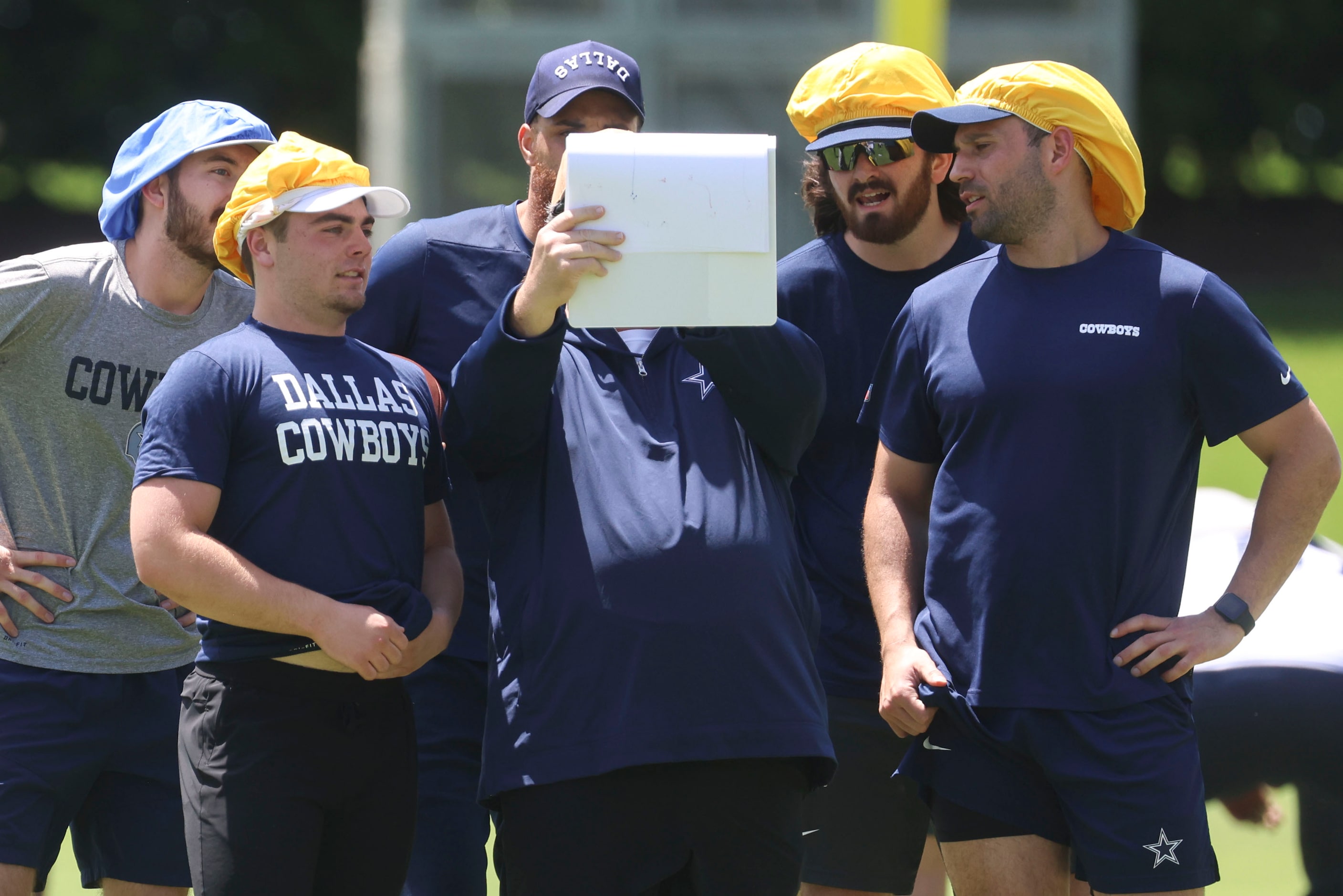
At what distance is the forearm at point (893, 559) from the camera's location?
3.07 meters

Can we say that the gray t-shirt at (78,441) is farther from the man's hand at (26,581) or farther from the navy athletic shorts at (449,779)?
the navy athletic shorts at (449,779)

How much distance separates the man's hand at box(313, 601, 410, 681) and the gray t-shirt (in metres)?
0.84

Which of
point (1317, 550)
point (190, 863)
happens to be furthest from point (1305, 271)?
point (190, 863)

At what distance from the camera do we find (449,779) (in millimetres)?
3273

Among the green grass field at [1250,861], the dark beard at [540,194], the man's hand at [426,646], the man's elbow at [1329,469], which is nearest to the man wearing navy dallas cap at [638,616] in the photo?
the man's hand at [426,646]

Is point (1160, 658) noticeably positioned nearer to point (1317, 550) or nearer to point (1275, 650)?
point (1275, 650)

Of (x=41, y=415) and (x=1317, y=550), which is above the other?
(x=41, y=415)

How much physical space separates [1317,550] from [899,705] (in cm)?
225

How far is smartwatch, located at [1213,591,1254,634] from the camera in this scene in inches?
113

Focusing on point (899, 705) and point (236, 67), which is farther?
point (236, 67)

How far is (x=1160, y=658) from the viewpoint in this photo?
279 centimetres

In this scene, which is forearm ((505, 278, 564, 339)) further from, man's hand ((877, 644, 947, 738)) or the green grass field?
the green grass field

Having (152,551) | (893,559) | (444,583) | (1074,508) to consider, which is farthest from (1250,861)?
(152,551)

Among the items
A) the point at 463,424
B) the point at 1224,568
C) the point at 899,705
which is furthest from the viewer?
the point at 1224,568
